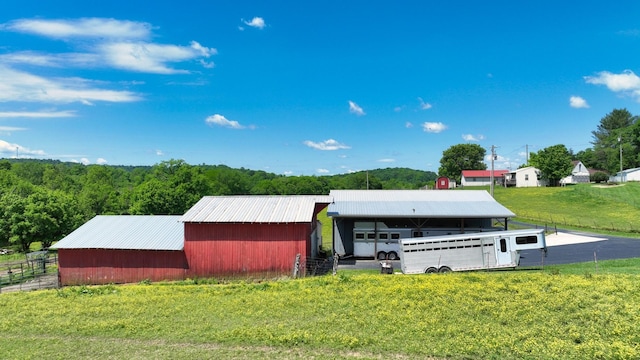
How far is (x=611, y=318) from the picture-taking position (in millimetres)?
13523

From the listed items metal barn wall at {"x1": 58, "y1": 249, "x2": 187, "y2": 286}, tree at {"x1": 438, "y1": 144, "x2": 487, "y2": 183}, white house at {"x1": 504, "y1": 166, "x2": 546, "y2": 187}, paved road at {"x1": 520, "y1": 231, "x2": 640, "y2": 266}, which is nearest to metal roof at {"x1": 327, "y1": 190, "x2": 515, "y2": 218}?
paved road at {"x1": 520, "y1": 231, "x2": 640, "y2": 266}

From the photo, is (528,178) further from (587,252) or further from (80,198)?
(80,198)

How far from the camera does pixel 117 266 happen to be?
2580cm

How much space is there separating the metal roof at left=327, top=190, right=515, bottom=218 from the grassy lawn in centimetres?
853

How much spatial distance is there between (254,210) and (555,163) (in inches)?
2845

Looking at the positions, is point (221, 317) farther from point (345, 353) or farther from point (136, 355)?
point (345, 353)

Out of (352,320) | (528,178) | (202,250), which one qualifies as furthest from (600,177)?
(352,320)

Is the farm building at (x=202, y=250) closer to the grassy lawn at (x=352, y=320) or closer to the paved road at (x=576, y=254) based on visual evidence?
the paved road at (x=576, y=254)

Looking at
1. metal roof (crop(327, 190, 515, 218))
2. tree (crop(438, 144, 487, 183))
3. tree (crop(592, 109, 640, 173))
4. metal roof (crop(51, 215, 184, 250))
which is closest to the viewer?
metal roof (crop(51, 215, 184, 250))

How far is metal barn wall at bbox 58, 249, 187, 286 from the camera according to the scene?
1006 inches

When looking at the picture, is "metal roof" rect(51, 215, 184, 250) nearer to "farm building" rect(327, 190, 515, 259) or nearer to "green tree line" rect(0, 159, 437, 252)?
"farm building" rect(327, 190, 515, 259)

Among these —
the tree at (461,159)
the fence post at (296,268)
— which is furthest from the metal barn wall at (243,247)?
the tree at (461,159)

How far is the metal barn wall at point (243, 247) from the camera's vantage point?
2502 centimetres

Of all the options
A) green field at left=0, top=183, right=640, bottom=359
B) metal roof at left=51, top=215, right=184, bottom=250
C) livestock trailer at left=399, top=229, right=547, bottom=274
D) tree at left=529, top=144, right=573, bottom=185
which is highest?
tree at left=529, top=144, right=573, bottom=185
